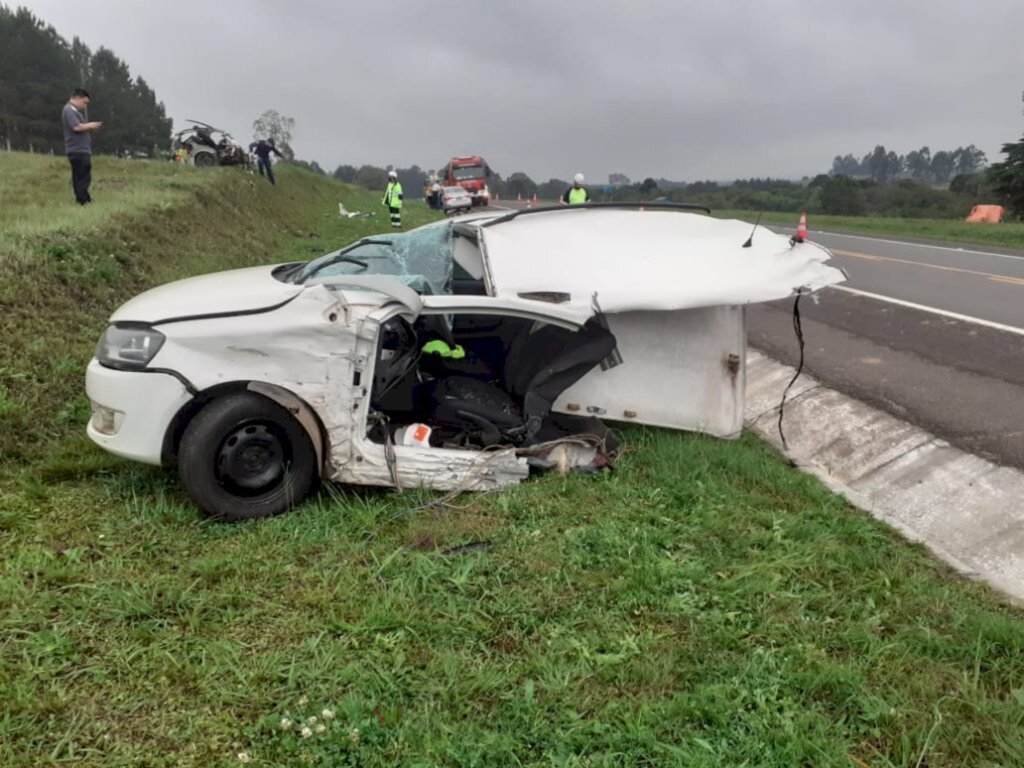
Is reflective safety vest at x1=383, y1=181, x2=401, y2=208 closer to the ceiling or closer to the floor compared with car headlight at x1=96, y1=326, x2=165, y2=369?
closer to the ceiling

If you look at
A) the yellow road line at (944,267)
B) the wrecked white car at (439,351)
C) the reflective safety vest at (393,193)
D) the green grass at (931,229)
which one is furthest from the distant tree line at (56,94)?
the wrecked white car at (439,351)

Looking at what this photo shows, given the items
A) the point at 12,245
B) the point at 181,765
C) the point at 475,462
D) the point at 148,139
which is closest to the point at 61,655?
the point at 181,765

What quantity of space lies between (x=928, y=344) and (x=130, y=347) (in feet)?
23.2

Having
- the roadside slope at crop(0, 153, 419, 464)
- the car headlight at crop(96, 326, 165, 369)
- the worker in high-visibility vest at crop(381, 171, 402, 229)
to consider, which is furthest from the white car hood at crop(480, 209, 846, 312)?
the worker in high-visibility vest at crop(381, 171, 402, 229)

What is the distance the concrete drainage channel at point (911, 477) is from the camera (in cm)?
387

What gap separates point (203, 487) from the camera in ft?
11.2

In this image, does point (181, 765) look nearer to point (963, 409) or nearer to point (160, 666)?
point (160, 666)

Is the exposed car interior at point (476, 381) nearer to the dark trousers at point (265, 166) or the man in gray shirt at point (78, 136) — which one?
the man in gray shirt at point (78, 136)

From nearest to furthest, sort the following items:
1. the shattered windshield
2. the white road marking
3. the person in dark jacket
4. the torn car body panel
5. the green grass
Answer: the shattered windshield → the torn car body panel → the white road marking → the green grass → the person in dark jacket

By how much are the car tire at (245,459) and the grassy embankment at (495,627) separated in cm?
12

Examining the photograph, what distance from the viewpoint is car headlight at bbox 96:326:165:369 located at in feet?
11.2

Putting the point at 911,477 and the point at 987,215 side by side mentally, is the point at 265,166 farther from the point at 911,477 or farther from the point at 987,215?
the point at 987,215

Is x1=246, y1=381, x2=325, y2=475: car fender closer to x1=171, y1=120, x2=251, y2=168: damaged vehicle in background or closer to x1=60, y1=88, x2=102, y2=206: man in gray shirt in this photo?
x1=60, y1=88, x2=102, y2=206: man in gray shirt

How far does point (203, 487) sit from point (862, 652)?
2902 millimetres
